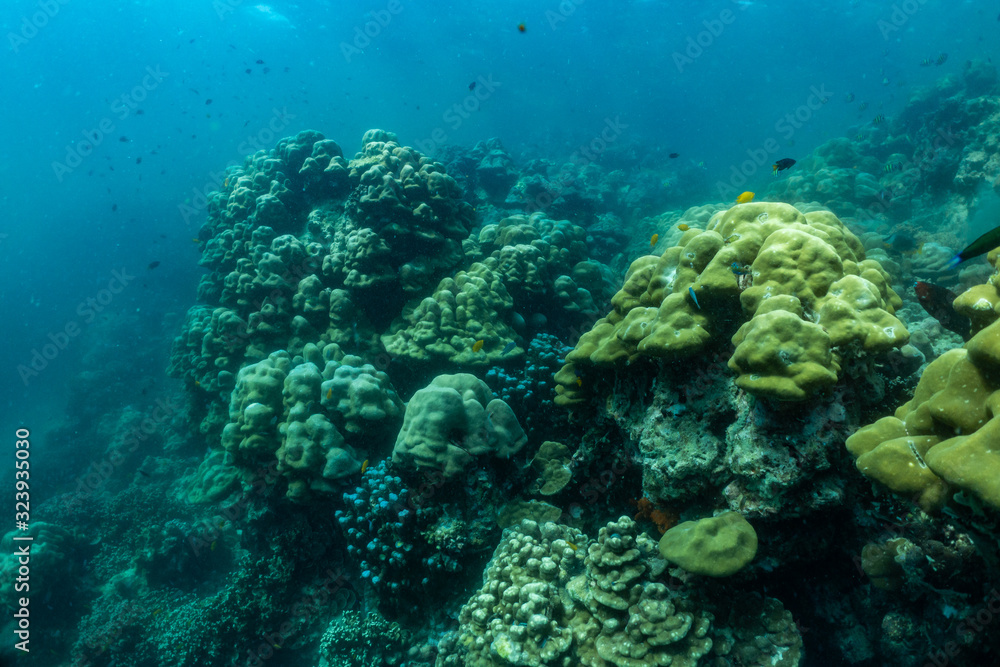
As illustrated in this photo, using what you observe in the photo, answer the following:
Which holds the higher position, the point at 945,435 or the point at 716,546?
the point at 945,435

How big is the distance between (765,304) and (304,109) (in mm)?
124233

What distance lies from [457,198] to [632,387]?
6.12 meters

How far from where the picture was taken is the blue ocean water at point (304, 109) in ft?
76.9

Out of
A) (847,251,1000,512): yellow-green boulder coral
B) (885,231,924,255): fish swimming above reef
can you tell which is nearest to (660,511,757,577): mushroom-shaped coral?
(847,251,1000,512): yellow-green boulder coral

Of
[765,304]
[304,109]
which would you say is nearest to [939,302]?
[765,304]

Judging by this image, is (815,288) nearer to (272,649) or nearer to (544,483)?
(544,483)

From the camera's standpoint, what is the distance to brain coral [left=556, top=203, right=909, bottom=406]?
8.96 feet

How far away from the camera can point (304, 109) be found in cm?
10331

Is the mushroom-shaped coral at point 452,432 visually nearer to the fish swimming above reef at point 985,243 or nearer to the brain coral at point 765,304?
the brain coral at point 765,304

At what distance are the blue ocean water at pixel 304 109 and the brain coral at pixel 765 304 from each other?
6261 millimetres

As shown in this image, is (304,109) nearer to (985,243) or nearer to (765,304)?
(765,304)

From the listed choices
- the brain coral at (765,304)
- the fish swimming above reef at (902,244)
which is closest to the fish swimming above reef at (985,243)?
the brain coral at (765,304)

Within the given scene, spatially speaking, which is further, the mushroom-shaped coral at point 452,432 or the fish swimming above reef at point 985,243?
the mushroom-shaped coral at point 452,432

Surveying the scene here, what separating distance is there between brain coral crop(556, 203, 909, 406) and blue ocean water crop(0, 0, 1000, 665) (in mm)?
6261
